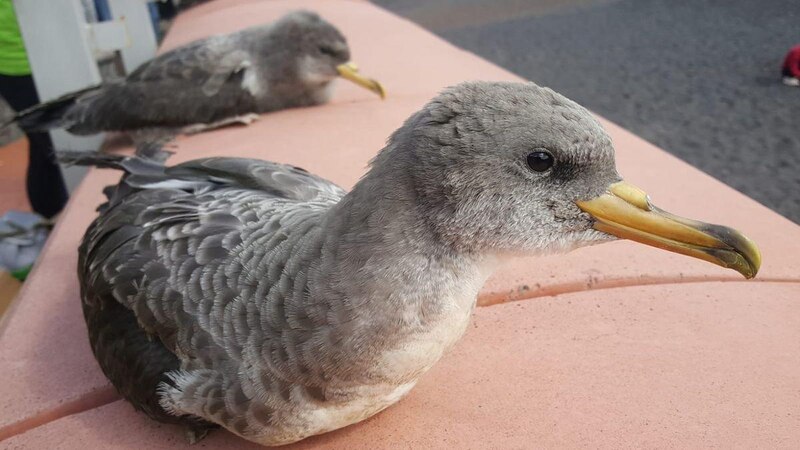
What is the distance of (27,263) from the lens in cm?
325

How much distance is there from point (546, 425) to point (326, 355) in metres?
0.60

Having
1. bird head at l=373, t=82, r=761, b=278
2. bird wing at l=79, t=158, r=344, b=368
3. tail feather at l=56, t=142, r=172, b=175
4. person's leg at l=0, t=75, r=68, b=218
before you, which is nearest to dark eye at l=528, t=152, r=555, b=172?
bird head at l=373, t=82, r=761, b=278

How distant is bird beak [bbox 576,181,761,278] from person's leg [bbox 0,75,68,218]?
11.9ft

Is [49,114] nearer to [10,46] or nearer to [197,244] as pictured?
[10,46]

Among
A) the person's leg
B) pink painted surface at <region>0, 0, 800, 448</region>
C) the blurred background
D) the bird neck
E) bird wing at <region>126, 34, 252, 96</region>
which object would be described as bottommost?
the blurred background

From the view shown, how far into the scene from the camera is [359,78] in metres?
3.57

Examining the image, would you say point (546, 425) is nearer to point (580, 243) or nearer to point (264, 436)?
point (580, 243)

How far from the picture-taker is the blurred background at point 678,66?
4453mm

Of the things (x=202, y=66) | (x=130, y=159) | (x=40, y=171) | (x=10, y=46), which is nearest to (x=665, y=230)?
(x=130, y=159)

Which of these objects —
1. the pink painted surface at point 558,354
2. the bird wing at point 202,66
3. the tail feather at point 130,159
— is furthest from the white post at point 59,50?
the tail feather at point 130,159

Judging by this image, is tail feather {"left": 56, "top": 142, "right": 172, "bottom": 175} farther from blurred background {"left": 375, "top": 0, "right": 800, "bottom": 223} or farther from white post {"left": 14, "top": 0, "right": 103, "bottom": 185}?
blurred background {"left": 375, "top": 0, "right": 800, "bottom": 223}

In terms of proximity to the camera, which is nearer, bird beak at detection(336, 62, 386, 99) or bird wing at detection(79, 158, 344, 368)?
bird wing at detection(79, 158, 344, 368)

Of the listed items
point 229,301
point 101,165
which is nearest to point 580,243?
point 229,301

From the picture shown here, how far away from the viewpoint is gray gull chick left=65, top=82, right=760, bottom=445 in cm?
121
